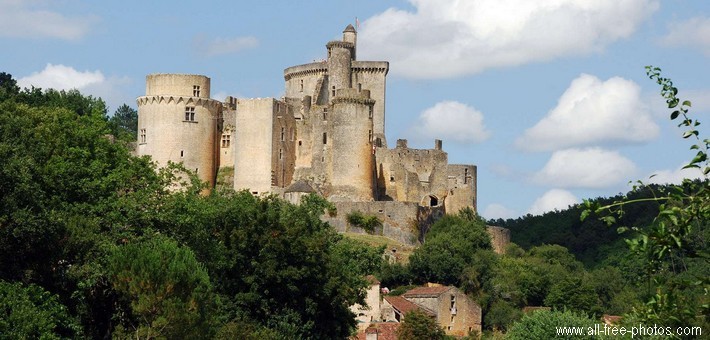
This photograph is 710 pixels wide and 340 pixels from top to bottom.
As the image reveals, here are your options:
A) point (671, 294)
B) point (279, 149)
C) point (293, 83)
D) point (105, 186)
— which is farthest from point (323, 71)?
point (671, 294)

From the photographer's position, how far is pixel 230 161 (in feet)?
273

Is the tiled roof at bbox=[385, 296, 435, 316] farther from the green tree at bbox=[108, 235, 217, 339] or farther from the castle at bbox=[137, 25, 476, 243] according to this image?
the green tree at bbox=[108, 235, 217, 339]

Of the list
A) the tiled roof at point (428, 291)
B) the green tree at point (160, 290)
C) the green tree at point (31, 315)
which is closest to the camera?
the green tree at point (31, 315)

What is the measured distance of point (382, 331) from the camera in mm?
59781

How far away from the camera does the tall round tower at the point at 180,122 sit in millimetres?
80875

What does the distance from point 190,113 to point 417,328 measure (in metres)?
27.8

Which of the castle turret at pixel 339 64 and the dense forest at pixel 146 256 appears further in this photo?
the castle turret at pixel 339 64

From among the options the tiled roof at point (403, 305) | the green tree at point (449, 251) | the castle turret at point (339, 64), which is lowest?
the tiled roof at point (403, 305)

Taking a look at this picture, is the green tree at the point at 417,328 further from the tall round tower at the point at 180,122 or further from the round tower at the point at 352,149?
the tall round tower at the point at 180,122

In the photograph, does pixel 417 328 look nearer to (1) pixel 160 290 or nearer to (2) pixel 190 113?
(1) pixel 160 290

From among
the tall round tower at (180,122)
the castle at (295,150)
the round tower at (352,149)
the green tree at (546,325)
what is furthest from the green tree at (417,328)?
the tall round tower at (180,122)

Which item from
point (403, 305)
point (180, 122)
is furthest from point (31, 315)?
point (180, 122)

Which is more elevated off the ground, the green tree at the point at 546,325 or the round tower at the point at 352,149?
the round tower at the point at 352,149

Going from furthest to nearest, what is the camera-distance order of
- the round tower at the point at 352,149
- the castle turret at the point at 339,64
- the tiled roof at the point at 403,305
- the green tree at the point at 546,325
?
the castle turret at the point at 339,64 → the round tower at the point at 352,149 → the tiled roof at the point at 403,305 → the green tree at the point at 546,325
